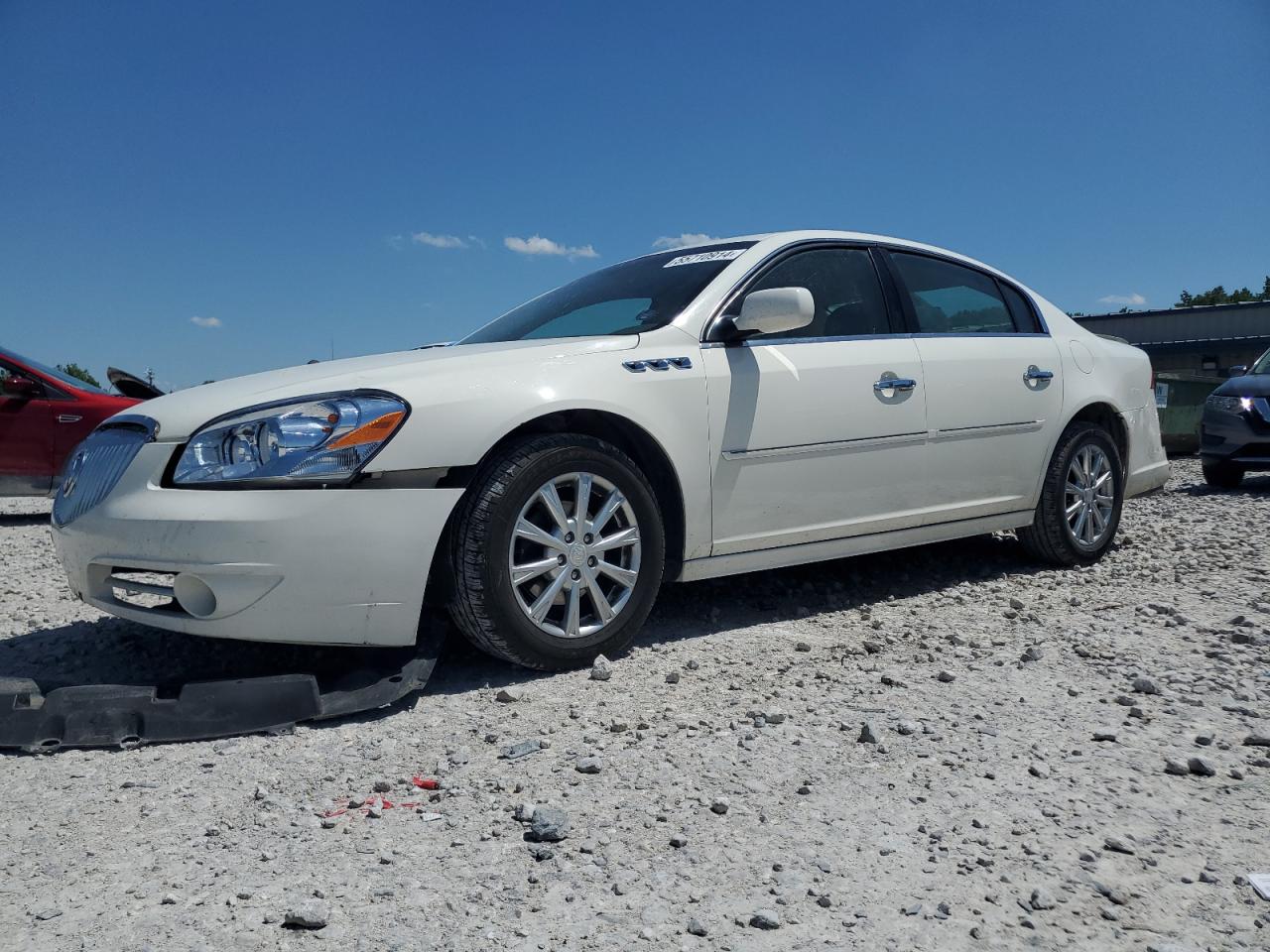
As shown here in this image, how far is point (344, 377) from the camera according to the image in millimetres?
3049

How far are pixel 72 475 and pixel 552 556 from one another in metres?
1.67

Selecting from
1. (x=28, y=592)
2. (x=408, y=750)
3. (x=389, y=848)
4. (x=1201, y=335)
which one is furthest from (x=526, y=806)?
(x=1201, y=335)

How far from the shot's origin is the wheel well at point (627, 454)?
10.2 ft

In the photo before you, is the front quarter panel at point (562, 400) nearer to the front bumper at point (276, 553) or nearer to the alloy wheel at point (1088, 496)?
the front bumper at point (276, 553)

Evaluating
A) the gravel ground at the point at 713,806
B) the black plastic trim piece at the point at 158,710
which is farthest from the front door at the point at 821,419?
the black plastic trim piece at the point at 158,710

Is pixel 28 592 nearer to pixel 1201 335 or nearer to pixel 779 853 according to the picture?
pixel 779 853

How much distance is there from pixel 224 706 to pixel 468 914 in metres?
1.30

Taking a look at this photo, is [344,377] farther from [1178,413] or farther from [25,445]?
[1178,413]

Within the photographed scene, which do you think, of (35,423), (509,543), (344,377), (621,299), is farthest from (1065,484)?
(35,423)

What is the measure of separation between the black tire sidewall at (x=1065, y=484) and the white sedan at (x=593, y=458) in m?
0.02

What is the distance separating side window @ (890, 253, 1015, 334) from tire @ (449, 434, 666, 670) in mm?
1813

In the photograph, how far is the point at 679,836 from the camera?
2133 mm

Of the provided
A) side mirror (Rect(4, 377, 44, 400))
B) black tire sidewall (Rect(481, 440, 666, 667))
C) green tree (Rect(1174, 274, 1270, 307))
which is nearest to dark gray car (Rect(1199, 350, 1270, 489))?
black tire sidewall (Rect(481, 440, 666, 667))

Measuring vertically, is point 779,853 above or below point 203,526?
below
